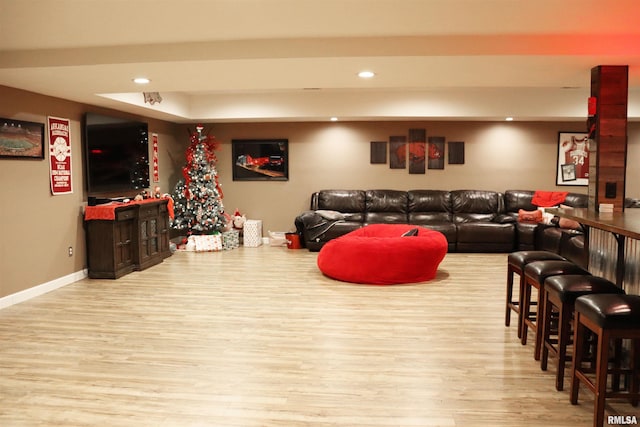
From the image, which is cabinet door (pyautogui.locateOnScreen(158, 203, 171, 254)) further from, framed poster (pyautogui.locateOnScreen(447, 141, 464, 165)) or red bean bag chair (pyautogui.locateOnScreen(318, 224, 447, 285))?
framed poster (pyautogui.locateOnScreen(447, 141, 464, 165))

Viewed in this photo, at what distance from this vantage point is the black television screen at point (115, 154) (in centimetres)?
622

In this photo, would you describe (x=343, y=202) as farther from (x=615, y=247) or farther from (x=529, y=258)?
(x=615, y=247)

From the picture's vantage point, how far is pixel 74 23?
3.46 meters

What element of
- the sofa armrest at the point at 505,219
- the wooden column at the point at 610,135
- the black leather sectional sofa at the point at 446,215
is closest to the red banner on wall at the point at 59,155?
the black leather sectional sofa at the point at 446,215

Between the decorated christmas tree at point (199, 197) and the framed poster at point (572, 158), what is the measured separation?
615 centimetres

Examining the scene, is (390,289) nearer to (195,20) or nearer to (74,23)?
(195,20)

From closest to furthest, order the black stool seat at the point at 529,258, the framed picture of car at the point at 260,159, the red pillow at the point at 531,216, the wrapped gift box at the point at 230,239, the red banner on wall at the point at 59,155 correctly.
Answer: the black stool seat at the point at 529,258
the red banner on wall at the point at 59,155
the red pillow at the point at 531,216
the wrapped gift box at the point at 230,239
the framed picture of car at the point at 260,159

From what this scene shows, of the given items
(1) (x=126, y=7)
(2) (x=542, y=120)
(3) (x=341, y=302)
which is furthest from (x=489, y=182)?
(1) (x=126, y=7)

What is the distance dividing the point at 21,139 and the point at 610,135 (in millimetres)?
5760

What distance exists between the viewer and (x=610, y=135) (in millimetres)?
4164

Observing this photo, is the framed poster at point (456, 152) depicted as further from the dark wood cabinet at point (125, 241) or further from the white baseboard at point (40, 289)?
the white baseboard at point (40, 289)

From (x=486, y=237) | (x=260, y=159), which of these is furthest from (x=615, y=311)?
(x=260, y=159)

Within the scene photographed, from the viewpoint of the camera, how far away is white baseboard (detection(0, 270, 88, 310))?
16.3ft

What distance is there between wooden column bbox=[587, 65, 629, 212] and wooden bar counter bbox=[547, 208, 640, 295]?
314 mm
